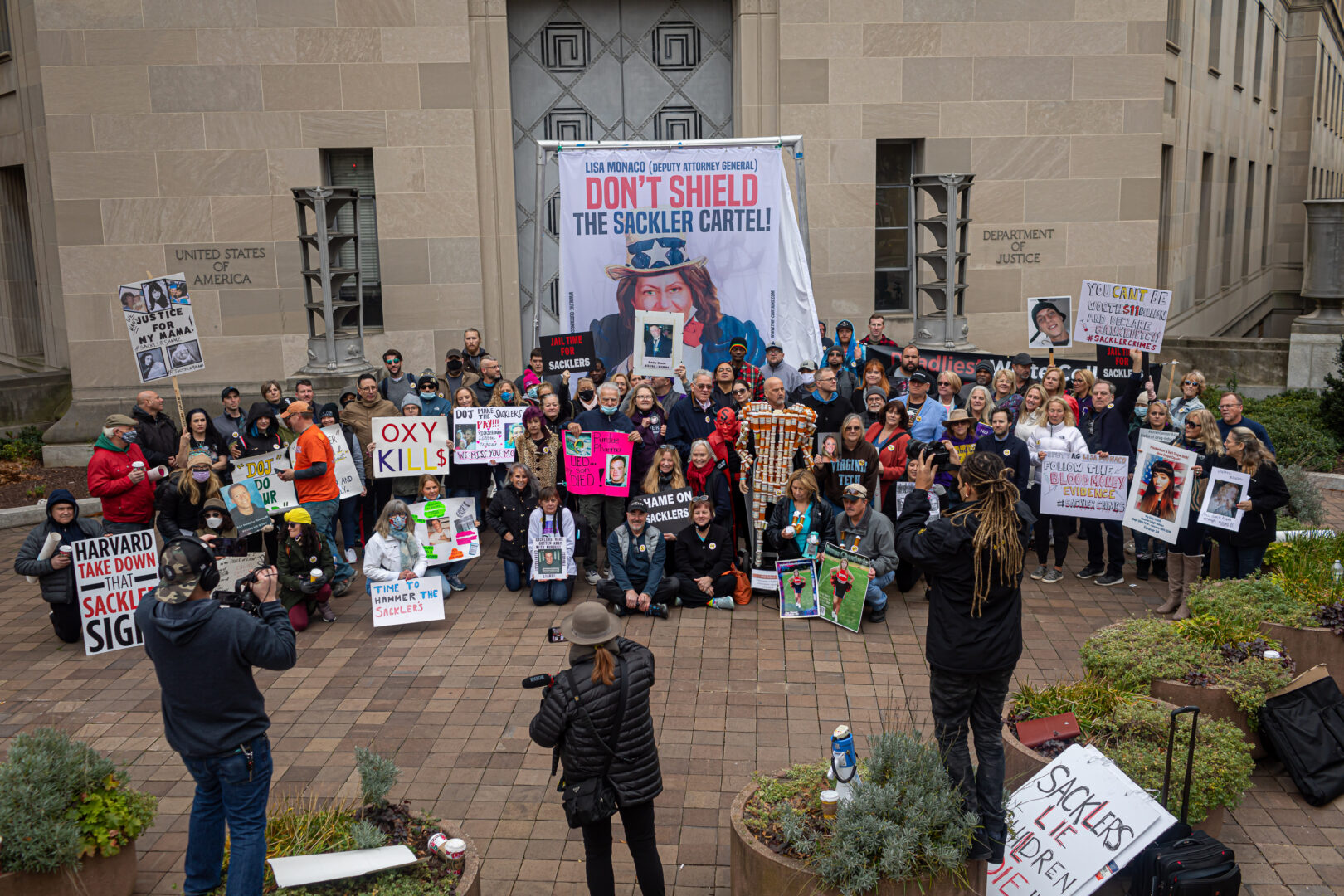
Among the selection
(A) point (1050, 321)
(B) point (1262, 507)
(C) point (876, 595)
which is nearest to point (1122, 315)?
(A) point (1050, 321)

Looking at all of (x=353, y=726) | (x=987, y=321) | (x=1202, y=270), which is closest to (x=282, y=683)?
(x=353, y=726)

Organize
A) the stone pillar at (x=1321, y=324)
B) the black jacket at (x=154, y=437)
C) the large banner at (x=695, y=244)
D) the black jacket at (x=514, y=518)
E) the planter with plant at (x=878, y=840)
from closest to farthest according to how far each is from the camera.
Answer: the planter with plant at (x=878, y=840)
the black jacket at (x=514, y=518)
the black jacket at (x=154, y=437)
the large banner at (x=695, y=244)
the stone pillar at (x=1321, y=324)

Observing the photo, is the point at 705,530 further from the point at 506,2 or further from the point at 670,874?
the point at 506,2

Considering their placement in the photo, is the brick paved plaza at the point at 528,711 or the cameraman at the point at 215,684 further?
the brick paved plaza at the point at 528,711

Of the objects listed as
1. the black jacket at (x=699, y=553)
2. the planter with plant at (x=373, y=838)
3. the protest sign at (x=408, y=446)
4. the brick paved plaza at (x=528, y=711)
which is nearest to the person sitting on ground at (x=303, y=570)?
the brick paved plaza at (x=528, y=711)

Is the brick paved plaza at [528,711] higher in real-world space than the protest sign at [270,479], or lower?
lower

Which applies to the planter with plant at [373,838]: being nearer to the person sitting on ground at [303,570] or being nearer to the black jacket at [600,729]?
the black jacket at [600,729]

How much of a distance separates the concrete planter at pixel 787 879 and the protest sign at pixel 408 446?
687cm

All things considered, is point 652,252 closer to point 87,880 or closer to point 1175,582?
point 1175,582

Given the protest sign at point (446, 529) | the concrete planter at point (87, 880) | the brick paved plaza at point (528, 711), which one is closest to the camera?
the concrete planter at point (87, 880)

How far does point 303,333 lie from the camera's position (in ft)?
52.9

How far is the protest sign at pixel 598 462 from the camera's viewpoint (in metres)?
11.0

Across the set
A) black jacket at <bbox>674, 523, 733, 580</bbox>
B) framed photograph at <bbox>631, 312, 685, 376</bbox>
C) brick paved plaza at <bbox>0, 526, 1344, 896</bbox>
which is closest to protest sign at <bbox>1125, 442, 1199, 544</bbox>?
brick paved plaza at <bbox>0, 526, 1344, 896</bbox>

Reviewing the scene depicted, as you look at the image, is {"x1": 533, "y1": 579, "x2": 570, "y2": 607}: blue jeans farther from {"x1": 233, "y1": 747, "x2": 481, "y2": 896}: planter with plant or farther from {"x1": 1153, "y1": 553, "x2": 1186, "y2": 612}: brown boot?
{"x1": 1153, "y1": 553, "x2": 1186, "y2": 612}: brown boot
